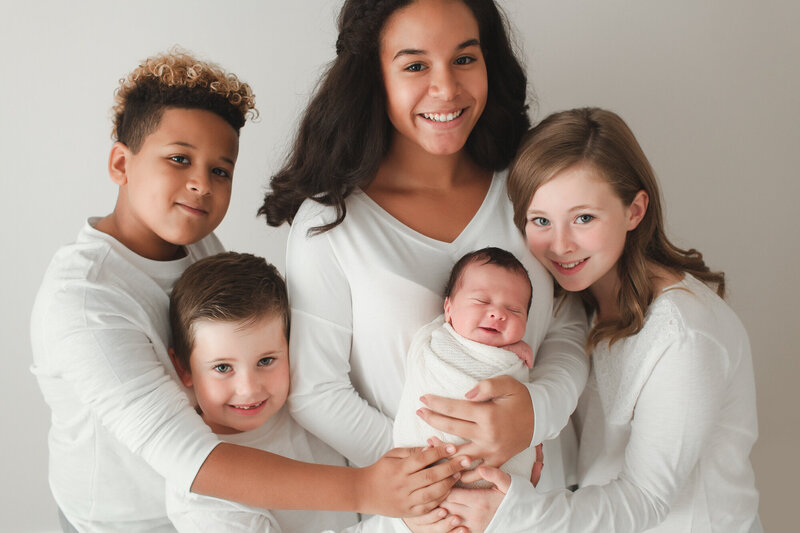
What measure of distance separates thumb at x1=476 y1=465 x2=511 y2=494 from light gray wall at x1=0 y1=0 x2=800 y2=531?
116cm

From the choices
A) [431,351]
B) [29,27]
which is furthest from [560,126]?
[29,27]

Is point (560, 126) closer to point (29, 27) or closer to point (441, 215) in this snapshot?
point (441, 215)

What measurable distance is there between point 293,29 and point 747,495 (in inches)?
69.4

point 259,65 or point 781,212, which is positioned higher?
point 259,65

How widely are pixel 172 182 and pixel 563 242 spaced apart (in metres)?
0.92

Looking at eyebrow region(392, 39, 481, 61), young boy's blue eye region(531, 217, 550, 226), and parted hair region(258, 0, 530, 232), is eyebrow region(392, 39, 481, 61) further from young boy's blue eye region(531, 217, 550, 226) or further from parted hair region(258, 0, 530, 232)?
young boy's blue eye region(531, 217, 550, 226)

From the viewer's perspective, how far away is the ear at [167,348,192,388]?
1.64 metres

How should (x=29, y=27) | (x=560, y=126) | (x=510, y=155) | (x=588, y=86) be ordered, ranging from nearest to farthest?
(x=560, y=126), (x=510, y=155), (x=29, y=27), (x=588, y=86)

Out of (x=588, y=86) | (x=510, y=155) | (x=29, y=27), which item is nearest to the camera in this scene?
(x=510, y=155)

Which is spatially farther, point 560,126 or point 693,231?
point 693,231

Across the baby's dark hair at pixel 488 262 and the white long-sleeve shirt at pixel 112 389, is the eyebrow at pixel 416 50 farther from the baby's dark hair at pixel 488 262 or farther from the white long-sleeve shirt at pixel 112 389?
the white long-sleeve shirt at pixel 112 389

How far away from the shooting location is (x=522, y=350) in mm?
1530

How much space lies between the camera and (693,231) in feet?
7.77

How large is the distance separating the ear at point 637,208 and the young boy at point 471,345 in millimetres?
334
